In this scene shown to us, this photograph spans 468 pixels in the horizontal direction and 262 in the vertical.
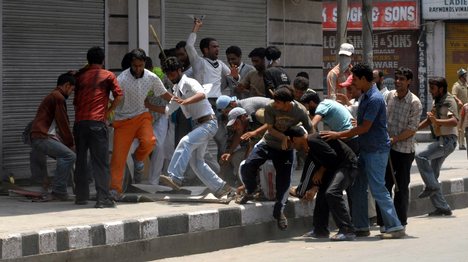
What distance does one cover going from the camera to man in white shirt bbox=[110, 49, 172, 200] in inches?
464

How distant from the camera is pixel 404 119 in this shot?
38.3 feet

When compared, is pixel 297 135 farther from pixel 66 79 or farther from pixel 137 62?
pixel 66 79

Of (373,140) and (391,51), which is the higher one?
(391,51)

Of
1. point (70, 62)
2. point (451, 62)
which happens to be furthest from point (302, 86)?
point (451, 62)

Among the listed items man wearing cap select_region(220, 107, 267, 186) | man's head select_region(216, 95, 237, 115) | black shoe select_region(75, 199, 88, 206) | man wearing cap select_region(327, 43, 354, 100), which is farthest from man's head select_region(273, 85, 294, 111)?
man wearing cap select_region(327, 43, 354, 100)

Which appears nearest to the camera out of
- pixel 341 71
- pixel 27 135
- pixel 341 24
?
pixel 27 135

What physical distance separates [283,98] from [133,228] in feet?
6.67

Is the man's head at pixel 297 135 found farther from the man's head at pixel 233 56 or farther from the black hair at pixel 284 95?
the man's head at pixel 233 56

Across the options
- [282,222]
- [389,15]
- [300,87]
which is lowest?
[282,222]

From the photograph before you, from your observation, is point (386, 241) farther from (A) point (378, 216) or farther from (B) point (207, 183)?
(B) point (207, 183)

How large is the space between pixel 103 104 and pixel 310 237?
7.86ft

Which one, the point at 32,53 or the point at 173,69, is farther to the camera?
the point at 32,53

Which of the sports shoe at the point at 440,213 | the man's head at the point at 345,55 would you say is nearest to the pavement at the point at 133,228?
the sports shoe at the point at 440,213

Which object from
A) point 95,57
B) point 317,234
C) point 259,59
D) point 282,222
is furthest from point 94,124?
point 259,59
